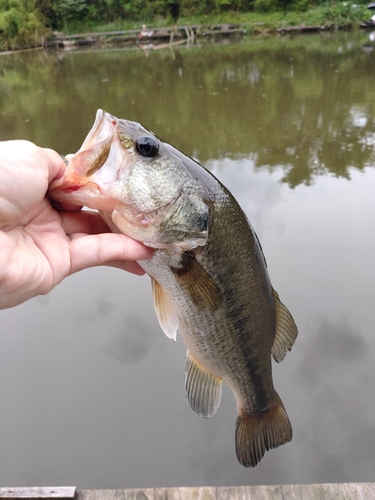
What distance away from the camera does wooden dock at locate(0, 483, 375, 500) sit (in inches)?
81.8

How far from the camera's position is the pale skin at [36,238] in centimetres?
126

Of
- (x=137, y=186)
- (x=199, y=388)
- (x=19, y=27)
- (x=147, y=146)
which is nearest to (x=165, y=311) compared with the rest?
(x=199, y=388)

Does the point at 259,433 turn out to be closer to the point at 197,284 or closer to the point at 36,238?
the point at 197,284

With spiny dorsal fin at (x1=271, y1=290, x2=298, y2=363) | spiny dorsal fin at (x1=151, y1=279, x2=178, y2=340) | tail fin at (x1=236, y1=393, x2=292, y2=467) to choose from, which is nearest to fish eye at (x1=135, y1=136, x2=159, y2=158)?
spiny dorsal fin at (x1=151, y1=279, x2=178, y2=340)

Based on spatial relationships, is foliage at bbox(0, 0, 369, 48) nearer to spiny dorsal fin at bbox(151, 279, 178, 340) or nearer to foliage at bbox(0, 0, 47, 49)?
foliage at bbox(0, 0, 47, 49)

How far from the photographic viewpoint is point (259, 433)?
1.82 m

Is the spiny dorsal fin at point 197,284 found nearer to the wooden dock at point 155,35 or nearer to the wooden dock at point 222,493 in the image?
the wooden dock at point 222,493

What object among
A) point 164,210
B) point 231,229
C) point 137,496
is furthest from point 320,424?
point 164,210

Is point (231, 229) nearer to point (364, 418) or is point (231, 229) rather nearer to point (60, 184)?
point (60, 184)

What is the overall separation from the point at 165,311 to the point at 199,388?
0.44 meters

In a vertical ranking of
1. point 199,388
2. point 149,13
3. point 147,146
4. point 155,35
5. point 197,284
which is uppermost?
point 149,13

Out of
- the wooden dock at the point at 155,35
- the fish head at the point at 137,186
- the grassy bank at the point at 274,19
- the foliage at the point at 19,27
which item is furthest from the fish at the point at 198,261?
the foliage at the point at 19,27

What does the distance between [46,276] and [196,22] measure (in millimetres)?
36358

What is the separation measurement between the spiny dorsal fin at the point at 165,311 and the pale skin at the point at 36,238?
0.73 feet
